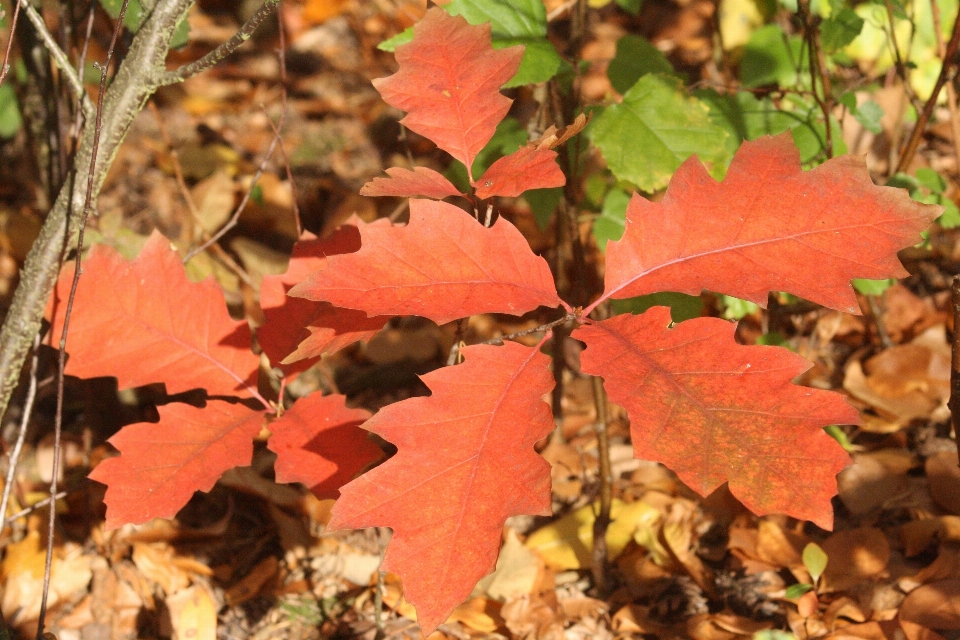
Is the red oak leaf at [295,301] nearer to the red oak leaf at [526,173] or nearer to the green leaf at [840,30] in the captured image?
the red oak leaf at [526,173]

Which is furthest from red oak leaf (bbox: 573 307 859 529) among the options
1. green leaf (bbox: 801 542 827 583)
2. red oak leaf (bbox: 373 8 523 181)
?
green leaf (bbox: 801 542 827 583)

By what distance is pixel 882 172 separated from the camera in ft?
6.82

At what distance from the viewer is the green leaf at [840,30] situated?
5.13ft

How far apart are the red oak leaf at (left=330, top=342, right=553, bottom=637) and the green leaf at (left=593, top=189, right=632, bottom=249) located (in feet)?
2.67

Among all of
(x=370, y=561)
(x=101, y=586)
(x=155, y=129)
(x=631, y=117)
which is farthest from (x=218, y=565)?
(x=155, y=129)

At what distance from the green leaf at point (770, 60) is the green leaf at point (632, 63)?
1.06 ft

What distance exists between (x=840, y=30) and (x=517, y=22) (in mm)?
695

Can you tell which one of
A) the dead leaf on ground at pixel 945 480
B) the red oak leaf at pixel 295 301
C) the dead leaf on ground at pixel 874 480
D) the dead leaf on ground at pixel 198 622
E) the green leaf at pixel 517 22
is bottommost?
the dead leaf on ground at pixel 874 480

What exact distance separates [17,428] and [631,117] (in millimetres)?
1546

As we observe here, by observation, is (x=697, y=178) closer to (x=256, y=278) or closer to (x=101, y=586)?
(x=101, y=586)

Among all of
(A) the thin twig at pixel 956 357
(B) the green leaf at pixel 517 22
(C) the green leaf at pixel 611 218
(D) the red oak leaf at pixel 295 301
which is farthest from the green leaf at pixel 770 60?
(D) the red oak leaf at pixel 295 301

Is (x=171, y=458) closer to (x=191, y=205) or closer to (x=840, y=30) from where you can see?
(x=191, y=205)

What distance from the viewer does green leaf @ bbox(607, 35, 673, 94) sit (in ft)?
5.25

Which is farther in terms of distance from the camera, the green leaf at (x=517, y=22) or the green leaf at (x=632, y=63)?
the green leaf at (x=632, y=63)
